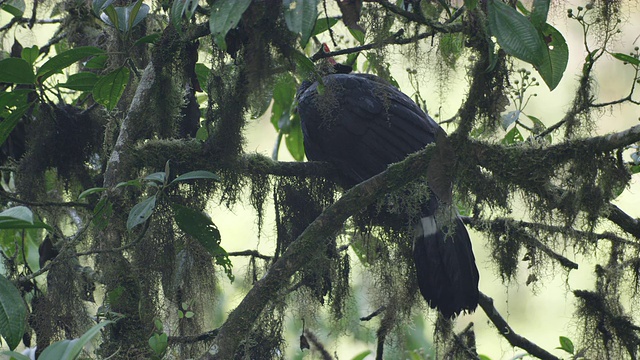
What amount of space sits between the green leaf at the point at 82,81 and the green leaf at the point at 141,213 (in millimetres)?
637

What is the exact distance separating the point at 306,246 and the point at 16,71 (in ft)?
2.92

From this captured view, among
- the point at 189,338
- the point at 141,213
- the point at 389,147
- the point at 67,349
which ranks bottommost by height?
the point at 67,349

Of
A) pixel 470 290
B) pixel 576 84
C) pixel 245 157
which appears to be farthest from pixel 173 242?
pixel 576 84

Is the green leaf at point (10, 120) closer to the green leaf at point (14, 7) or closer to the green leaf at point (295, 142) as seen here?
the green leaf at point (14, 7)

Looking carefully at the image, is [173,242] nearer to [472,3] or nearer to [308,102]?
[308,102]

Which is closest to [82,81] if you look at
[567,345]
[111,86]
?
[111,86]

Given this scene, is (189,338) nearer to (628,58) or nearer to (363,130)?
(363,130)

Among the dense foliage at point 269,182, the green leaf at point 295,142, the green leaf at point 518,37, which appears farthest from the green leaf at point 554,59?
the green leaf at point 295,142

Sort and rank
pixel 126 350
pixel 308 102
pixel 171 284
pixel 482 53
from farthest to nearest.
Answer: pixel 308 102 → pixel 171 284 → pixel 126 350 → pixel 482 53

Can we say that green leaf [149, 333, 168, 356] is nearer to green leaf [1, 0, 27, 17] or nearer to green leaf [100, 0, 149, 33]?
green leaf [100, 0, 149, 33]

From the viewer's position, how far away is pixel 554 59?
2.00m

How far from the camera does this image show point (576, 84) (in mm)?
2293

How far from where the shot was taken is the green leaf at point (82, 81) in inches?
91.3

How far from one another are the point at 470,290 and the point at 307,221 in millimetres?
626
